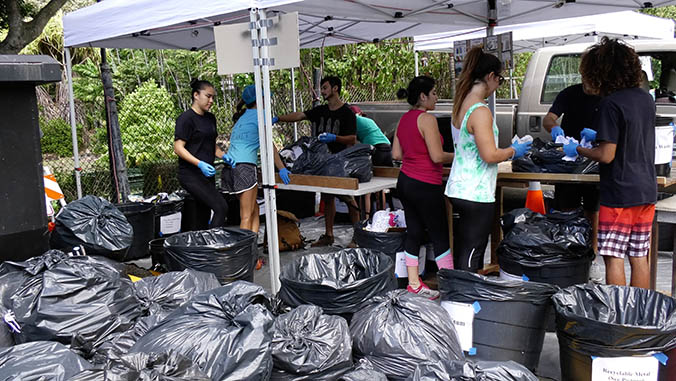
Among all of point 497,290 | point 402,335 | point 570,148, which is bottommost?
point 402,335

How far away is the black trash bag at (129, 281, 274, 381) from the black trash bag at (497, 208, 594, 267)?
176cm

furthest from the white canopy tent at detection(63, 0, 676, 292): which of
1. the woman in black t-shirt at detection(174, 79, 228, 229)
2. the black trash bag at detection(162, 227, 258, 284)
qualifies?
the woman in black t-shirt at detection(174, 79, 228, 229)

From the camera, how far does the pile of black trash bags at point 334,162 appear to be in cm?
504

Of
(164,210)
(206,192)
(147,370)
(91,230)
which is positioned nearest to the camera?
(147,370)

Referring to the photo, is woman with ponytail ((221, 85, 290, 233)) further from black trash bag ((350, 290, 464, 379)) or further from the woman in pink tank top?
black trash bag ((350, 290, 464, 379))

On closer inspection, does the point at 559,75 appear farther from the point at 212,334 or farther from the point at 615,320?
the point at 212,334

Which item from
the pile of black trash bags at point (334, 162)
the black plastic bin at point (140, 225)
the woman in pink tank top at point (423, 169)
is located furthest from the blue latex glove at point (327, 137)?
the black plastic bin at point (140, 225)

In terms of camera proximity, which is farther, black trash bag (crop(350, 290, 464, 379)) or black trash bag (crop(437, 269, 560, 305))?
black trash bag (crop(437, 269, 560, 305))

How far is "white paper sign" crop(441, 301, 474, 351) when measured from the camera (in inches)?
121

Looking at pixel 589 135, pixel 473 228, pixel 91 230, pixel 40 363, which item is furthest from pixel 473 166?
pixel 91 230

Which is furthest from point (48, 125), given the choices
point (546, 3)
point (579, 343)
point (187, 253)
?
point (579, 343)

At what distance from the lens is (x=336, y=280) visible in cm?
337

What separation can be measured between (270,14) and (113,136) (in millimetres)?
2918

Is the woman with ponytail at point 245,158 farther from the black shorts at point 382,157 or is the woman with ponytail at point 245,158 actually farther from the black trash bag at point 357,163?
the black shorts at point 382,157
